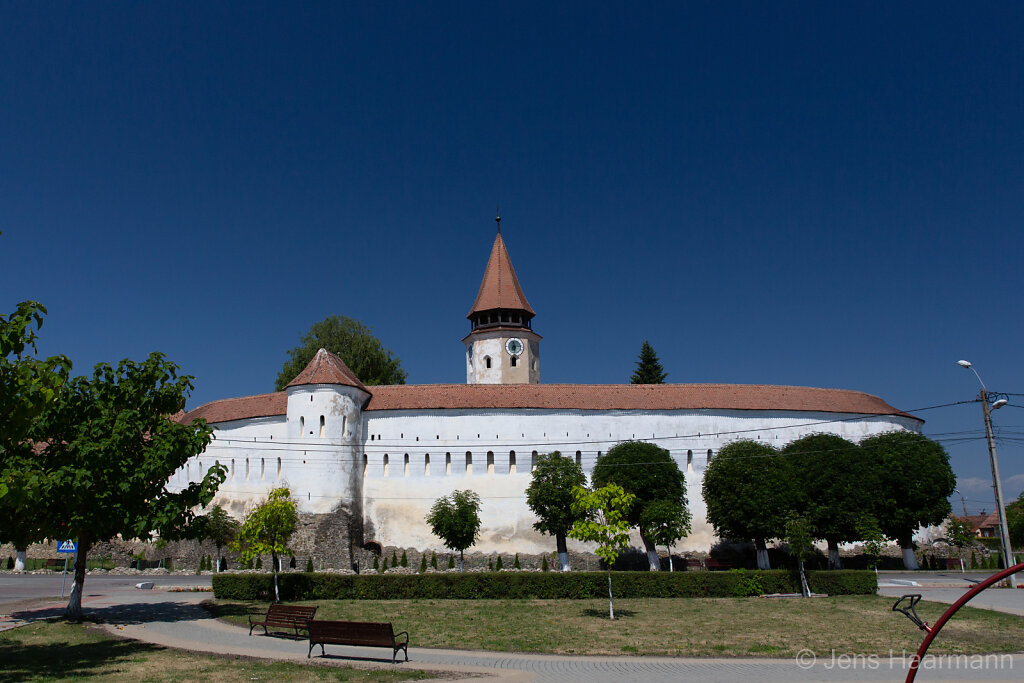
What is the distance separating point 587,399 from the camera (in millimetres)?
46562

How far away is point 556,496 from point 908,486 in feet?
66.7

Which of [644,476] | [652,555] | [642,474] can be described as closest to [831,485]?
[644,476]

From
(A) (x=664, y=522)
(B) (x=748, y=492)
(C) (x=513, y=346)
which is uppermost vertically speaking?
(C) (x=513, y=346)

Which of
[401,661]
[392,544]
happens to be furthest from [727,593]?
[392,544]

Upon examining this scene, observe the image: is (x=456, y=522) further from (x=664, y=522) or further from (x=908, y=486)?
(x=908, y=486)

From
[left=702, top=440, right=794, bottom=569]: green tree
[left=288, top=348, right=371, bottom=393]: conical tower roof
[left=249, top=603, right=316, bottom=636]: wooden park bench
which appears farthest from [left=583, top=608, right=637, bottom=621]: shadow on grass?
[left=288, top=348, right=371, bottom=393]: conical tower roof

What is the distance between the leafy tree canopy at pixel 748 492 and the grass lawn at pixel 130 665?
2904 centimetres

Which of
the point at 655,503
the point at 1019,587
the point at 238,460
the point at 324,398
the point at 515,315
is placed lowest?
the point at 1019,587

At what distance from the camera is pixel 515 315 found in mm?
59812

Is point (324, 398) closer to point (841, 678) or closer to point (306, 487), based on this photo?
point (306, 487)

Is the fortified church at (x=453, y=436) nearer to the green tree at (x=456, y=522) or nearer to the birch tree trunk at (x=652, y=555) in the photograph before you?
the birch tree trunk at (x=652, y=555)

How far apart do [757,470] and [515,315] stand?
25.6 m

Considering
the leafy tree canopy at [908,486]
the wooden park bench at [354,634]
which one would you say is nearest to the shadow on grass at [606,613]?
the wooden park bench at [354,634]

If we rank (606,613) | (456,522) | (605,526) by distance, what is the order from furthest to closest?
(456,522)
(605,526)
(606,613)
